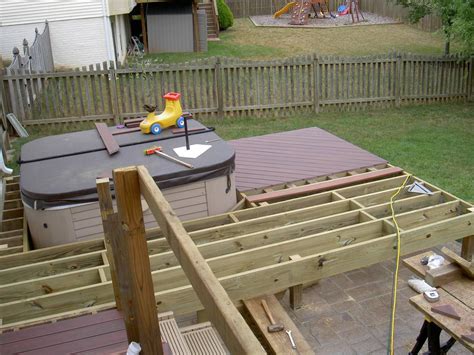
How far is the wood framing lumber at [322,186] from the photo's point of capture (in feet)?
21.1

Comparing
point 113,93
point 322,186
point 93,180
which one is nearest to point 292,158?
point 322,186

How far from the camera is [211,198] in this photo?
6047 millimetres

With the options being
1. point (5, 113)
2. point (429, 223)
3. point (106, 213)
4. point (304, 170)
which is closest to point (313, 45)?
point (5, 113)

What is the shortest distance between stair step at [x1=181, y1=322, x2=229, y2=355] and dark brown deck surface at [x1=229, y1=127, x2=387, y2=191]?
106 inches

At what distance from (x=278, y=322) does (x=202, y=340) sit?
757 mm

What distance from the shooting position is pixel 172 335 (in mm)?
3844

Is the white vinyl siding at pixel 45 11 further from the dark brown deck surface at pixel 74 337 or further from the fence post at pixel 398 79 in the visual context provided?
the dark brown deck surface at pixel 74 337

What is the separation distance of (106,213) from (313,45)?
2183 centimetres

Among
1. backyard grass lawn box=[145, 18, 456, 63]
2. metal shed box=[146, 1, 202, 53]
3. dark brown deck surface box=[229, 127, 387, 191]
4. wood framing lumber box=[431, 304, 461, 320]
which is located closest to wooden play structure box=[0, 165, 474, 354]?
dark brown deck surface box=[229, 127, 387, 191]

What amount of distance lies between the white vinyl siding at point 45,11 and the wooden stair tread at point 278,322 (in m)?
15.0

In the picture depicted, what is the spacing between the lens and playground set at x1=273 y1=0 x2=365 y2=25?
96.5 ft

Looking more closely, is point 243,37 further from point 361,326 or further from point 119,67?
point 361,326

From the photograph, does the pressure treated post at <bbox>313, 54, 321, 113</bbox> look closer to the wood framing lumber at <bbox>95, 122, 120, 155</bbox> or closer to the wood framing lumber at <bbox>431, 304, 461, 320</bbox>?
the wood framing lumber at <bbox>95, 122, 120, 155</bbox>

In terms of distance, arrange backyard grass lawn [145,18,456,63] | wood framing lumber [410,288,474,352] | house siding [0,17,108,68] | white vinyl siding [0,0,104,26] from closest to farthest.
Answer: wood framing lumber [410,288,474,352] < white vinyl siding [0,0,104,26] < house siding [0,17,108,68] < backyard grass lawn [145,18,456,63]
